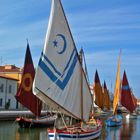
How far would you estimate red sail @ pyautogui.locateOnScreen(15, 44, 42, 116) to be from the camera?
153 ft

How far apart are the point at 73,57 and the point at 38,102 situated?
1938 cm

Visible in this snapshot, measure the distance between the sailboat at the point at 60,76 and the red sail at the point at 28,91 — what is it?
1628 cm

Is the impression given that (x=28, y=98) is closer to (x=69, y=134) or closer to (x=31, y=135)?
(x=31, y=135)

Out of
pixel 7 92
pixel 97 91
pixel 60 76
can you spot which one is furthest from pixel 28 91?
pixel 97 91

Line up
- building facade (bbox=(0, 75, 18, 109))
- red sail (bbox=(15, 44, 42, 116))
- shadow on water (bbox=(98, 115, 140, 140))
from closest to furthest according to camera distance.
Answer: shadow on water (bbox=(98, 115, 140, 140))
red sail (bbox=(15, 44, 42, 116))
building facade (bbox=(0, 75, 18, 109))

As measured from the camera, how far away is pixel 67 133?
92.5 ft

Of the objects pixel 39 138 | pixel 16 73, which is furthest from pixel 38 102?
pixel 16 73

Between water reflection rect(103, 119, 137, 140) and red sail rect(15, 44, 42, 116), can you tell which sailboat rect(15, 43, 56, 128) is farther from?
water reflection rect(103, 119, 137, 140)

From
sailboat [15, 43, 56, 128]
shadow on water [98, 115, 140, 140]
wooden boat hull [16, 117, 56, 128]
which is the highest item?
sailboat [15, 43, 56, 128]

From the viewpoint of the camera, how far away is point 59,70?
28188 mm

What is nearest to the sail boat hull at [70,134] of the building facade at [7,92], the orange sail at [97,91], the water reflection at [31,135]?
the water reflection at [31,135]

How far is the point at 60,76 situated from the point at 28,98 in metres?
19.8

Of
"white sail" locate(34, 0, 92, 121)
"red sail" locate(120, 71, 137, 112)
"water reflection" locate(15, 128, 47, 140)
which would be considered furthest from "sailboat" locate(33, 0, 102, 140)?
"red sail" locate(120, 71, 137, 112)

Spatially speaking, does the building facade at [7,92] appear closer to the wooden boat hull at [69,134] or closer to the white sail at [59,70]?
the wooden boat hull at [69,134]
